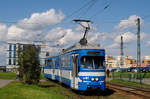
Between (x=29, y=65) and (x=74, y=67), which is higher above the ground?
(x=29, y=65)

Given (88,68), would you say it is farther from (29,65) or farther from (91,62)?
(29,65)

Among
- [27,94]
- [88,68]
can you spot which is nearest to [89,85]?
[88,68]

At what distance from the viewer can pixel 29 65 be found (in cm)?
2194

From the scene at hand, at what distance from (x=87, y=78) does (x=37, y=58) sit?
7.28 m

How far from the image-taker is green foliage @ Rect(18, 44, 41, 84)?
862 inches

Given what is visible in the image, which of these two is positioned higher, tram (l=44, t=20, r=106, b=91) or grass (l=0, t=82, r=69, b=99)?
tram (l=44, t=20, r=106, b=91)

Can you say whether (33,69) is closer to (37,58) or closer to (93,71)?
(37,58)

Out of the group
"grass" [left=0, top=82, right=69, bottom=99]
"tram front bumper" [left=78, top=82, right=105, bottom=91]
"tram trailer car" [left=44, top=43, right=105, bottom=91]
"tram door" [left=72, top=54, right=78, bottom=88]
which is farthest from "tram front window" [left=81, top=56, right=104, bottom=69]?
"grass" [left=0, top=82, right=69, bottom=99]

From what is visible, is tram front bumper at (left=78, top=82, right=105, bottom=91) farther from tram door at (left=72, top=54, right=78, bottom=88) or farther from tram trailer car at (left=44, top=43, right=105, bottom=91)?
tram door at (left=72, top=54, right=78, bottom=88)

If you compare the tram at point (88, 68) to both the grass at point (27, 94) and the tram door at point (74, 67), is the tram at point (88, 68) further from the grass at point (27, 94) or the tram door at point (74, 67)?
the grass at point (27, 94)

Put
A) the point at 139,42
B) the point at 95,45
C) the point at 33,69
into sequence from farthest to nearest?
the point at 139,42 → the point at 33,69 → the point at 95,45

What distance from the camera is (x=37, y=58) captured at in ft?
73.8

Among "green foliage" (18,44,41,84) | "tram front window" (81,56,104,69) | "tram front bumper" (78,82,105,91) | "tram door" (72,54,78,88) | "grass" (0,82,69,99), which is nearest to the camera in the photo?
"grass" (0,82,69,99)

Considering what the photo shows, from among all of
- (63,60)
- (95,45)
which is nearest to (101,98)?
(95,45)
